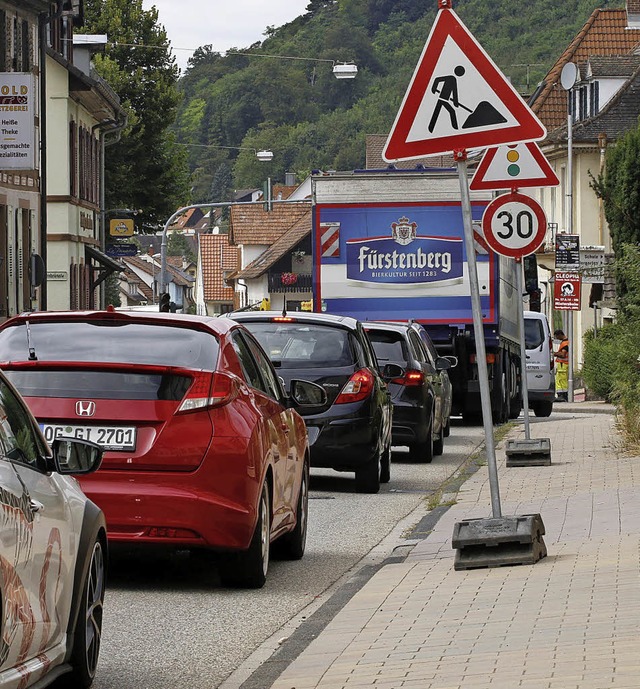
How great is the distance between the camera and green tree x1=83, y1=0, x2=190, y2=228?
200 feet

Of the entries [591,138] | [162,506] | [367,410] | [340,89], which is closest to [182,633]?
[162,506]

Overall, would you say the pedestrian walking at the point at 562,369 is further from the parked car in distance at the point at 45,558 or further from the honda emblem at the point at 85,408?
the parked car in distance at the point at 45,558

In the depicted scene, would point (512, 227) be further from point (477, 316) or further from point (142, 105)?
point (142, 105)

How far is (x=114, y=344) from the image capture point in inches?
374

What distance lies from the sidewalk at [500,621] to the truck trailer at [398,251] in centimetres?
1348

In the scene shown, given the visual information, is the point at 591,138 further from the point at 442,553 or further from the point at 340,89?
the point at 340,89

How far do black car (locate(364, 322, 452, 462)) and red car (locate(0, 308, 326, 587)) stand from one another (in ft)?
30.2

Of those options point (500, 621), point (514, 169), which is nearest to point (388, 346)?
point (514, 169)

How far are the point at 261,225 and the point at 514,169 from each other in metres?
101

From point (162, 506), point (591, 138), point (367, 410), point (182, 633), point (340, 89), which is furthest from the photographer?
point (340, 89)

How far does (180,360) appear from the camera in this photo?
9414 millimetres

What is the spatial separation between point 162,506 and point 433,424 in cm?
1094

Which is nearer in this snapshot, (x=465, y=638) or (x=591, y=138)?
(x=465, y=638)

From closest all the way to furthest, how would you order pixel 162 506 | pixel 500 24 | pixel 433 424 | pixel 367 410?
pixel 162 506
pixel 367 410
pixel 433 424
pixel 500 24
